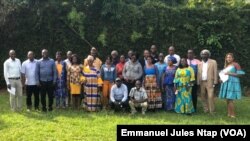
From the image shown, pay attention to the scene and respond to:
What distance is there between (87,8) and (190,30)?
163 inches

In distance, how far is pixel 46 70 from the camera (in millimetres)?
12148

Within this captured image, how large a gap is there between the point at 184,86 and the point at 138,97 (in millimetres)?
1352

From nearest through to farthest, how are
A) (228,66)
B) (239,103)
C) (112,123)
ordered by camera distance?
(112,123) < (228,66) < (239,103)

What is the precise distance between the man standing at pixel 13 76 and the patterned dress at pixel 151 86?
3676mm

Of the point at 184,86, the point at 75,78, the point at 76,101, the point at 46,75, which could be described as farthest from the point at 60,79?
the point at 184,86

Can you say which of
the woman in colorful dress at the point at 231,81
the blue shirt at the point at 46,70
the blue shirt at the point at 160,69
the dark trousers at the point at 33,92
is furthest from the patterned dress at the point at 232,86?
the dark trousers at the point at 33,92

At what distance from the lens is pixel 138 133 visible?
24.4ft

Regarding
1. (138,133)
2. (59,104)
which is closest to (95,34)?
(59,104)

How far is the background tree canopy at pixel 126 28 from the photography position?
657 inches

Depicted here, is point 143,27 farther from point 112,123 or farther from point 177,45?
point 112,123

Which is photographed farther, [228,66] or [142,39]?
[142,39]

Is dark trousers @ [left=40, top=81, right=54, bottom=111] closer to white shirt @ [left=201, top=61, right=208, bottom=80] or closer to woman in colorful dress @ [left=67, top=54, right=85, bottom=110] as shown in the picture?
woman in colorful dress @ [left=67, top=54, right=85, bottom=110]

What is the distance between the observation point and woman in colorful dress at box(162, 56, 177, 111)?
12539 mm

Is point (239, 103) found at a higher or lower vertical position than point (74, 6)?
lower
